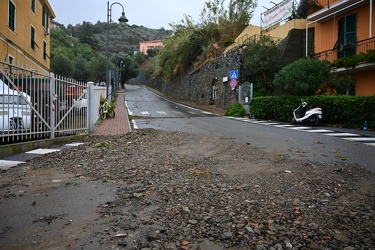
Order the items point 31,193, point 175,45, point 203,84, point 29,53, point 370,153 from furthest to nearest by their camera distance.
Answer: point 175,45
point 203,84
point 29,53
point 370,153
point 31,193

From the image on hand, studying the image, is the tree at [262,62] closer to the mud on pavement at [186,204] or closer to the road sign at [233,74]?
the road sign at [233,74]

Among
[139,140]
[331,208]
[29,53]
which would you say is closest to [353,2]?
[139,140]

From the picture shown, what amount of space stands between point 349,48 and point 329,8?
2.68 metres

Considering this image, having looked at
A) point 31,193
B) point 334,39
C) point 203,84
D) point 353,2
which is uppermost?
point 353,2

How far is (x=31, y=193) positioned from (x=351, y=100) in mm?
12444

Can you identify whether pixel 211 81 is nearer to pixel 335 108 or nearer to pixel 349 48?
pixel 349 48

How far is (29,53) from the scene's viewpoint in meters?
23.0

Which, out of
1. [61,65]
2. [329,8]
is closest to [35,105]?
[329,8]

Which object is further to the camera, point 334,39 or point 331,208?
point 334,39

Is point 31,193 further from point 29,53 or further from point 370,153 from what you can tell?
point 29,53

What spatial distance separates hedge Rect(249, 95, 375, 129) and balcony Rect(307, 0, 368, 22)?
685cm

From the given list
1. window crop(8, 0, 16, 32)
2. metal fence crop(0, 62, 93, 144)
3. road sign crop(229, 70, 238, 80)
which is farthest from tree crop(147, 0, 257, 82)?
metal fence crop(0, 62, 93, 144)

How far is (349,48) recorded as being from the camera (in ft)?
60.1

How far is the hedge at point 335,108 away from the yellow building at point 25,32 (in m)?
11.6
